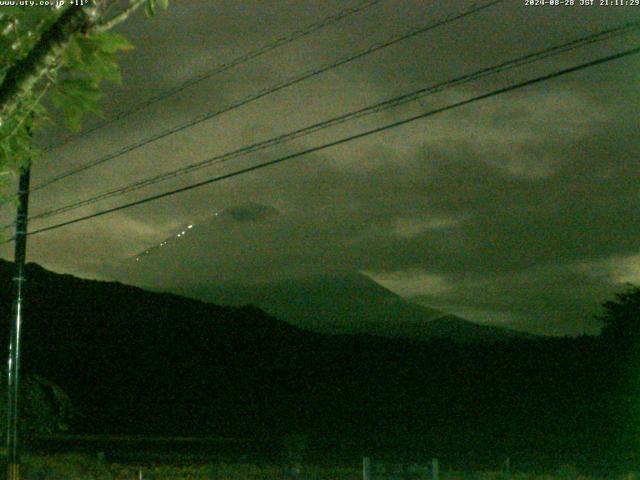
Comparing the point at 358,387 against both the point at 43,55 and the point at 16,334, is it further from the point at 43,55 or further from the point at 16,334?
the point at 43,55

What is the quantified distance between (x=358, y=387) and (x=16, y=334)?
40.3m

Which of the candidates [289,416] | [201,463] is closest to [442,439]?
[289,416]

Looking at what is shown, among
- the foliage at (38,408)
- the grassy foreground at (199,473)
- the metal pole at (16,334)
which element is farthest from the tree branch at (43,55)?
the foliage at (38,408)

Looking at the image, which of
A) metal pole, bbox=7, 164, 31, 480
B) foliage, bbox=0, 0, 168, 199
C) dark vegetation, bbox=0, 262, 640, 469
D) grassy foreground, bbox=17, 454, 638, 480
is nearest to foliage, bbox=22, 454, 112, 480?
grassy foreground, bbox=17, 454, 638, 480

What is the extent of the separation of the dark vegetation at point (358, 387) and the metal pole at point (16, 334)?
16.7 meters

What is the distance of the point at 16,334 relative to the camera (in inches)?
739

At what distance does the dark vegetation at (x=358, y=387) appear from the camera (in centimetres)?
4194

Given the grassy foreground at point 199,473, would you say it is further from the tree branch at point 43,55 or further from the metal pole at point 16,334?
the tree branch at point 43,55

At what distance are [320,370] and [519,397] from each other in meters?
20.3

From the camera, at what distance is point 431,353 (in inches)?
2420

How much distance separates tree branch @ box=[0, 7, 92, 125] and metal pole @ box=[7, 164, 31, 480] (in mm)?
14498


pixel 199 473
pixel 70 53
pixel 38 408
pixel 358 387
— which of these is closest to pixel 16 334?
pixel 199 473

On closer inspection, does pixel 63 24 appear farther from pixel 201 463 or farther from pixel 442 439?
pixel 442 439

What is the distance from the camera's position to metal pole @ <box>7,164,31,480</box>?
18.3 meters
